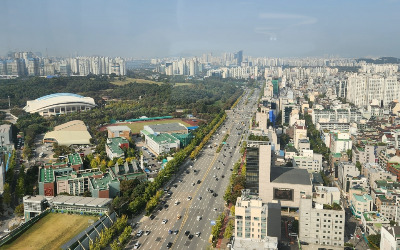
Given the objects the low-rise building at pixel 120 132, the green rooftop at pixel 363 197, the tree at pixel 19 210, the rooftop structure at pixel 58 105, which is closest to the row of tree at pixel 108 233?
the tree at pixel 19 210

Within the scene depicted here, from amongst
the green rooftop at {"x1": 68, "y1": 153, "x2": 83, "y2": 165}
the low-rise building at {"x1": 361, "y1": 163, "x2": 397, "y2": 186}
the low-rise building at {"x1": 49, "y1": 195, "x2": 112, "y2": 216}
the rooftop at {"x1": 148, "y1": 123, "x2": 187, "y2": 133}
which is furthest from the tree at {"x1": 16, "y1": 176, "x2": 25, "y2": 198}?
the low-rise building at {"x1": 361, "y1": 163, "x2": 397, "y2": 186}

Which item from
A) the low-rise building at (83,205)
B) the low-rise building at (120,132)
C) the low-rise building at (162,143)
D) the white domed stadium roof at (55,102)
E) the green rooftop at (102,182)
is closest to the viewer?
the low-rise building at (83,205)

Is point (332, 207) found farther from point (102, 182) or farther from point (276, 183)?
point (102, 182)

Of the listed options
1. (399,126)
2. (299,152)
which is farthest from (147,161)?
(399,126)

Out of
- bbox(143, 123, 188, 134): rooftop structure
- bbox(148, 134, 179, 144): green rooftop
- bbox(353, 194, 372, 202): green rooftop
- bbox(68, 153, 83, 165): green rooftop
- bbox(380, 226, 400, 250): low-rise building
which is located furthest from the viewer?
bbox(143, 123, 188, 134): rooftop structure

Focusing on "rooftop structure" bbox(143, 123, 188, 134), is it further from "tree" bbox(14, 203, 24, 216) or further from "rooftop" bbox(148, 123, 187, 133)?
"tree" bbox(14, 203, 24, 216)

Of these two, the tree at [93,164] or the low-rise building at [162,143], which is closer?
the tree at [93,164]

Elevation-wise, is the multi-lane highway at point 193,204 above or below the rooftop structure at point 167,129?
below

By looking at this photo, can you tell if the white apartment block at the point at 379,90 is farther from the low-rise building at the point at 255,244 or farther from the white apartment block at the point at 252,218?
the low-rise building at the point at 255,244
